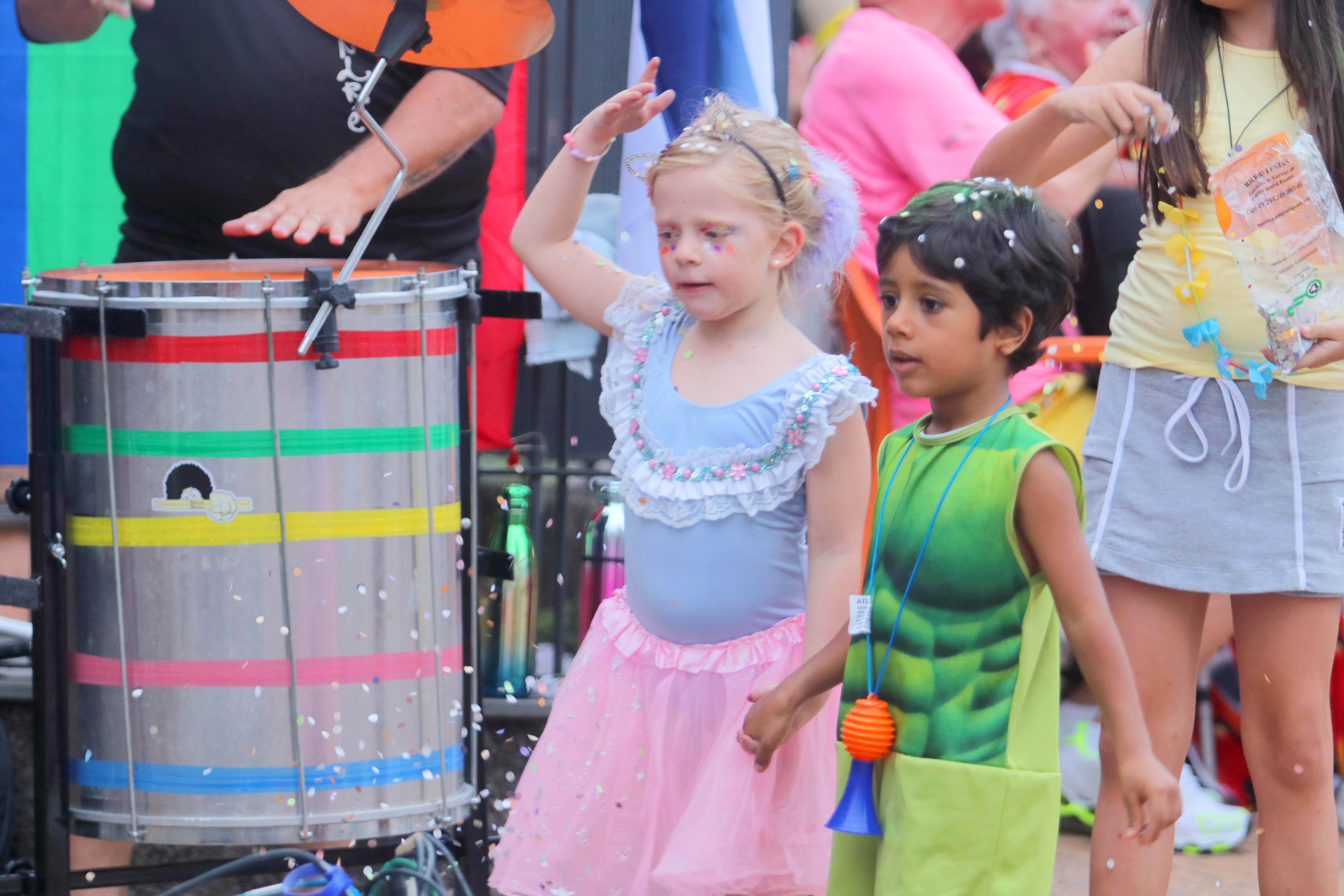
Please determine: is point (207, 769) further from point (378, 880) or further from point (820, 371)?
point (820, 371)

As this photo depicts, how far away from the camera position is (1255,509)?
6.86 ft

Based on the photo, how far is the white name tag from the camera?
5.76 ft

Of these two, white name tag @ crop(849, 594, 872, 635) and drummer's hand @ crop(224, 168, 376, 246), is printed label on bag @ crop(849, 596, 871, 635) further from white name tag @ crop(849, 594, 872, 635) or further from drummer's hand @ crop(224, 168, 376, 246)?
drummer's hand @ crop(224, 168, 376, 246)

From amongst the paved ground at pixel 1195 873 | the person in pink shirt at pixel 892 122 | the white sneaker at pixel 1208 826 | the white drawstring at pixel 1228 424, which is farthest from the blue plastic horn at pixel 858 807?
the white sneaker at pixel 1208 826

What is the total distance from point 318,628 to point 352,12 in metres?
0.96

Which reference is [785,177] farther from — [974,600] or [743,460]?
[974,600]

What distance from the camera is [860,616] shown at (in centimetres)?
176

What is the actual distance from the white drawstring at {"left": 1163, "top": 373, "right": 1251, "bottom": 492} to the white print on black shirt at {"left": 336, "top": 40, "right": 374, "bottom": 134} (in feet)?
5.40

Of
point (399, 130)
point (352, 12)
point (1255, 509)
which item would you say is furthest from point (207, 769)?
point (1255, 509)

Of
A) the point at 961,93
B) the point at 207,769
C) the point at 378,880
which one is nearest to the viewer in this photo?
the point at 378,880

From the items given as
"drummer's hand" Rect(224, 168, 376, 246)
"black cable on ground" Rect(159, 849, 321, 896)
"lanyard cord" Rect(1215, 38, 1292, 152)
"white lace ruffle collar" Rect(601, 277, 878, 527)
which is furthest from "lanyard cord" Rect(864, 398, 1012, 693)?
"drummer's hand" Rect(224, 168, 376, 246)

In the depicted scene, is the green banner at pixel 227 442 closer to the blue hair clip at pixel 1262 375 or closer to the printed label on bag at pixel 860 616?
the printed label on bag at pixel 860 616

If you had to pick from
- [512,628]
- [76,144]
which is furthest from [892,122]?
[76,144]

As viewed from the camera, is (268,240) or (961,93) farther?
(268,240)
